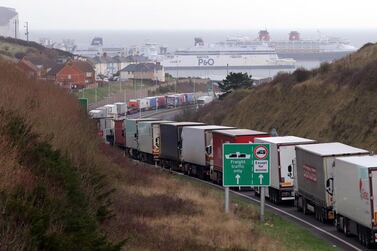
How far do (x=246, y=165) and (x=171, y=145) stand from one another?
81.2ft

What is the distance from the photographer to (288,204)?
39.4 metres

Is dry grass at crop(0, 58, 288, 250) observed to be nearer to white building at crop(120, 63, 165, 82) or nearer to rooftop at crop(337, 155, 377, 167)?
rooftop at crop(337, 155, 377, 167)

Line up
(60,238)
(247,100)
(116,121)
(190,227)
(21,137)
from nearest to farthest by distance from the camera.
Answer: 1. (60,238)
2. (21,137)
3. (190,227)
4. (116,121)
5. (247,100)

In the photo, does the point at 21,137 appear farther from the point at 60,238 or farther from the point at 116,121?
the point at 116,121

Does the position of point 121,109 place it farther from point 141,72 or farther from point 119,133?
point 141,72

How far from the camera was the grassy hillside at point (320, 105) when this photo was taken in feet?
203

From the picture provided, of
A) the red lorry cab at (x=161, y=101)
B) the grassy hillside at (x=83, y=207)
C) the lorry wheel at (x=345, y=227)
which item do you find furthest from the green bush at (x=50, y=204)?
the red lorry cab at (x=161, y=101)

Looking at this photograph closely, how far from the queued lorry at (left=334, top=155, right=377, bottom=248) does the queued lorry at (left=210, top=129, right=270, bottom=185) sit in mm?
13117

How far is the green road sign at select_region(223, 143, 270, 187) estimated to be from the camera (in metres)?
33.3

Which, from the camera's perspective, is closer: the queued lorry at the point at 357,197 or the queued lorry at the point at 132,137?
the queued lorry at the point at 357,197

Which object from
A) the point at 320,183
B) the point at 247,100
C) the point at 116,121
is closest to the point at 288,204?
the point at 320,183

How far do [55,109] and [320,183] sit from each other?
10.3 meters

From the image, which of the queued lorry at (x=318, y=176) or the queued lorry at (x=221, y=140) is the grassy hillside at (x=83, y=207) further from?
the queued lorry at (x=221, y=140)

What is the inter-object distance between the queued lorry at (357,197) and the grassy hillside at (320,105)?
974 inches
